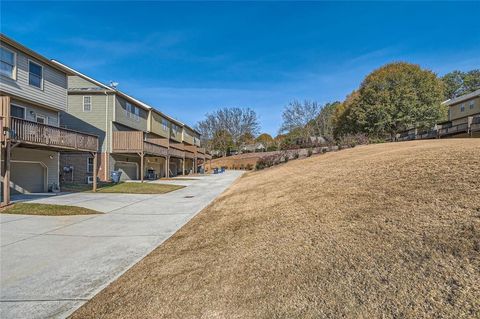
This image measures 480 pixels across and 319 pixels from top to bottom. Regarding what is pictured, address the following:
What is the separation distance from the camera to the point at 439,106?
34781 millimetres

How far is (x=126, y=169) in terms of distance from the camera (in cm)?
2595

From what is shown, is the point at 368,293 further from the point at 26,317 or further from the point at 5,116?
the point at 5,116

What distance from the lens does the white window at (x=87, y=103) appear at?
2328 cm

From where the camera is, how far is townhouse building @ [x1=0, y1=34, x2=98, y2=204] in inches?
464

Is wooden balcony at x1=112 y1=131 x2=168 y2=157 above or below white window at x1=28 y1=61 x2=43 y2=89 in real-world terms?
below

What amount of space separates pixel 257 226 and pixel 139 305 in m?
3.11

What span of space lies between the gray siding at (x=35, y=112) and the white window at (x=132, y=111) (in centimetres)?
907

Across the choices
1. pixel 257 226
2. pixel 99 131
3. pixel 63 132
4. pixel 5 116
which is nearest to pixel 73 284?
pixel 257 226

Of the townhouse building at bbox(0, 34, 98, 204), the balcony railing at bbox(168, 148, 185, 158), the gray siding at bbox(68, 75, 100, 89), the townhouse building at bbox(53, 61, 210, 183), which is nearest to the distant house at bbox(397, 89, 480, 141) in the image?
the balcony railing at bbox(168, 148, 185, 158)

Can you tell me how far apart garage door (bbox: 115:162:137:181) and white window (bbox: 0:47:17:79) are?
11709mm

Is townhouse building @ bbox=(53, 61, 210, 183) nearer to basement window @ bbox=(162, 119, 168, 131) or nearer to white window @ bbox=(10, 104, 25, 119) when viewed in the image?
white window @ bbox=(10, 104, 25, 119)

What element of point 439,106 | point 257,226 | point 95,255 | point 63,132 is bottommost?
point 95,255

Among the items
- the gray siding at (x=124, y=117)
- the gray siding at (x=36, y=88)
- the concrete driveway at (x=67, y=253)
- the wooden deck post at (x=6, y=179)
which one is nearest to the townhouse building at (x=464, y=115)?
the concrete driveway at (x=67, y=253)

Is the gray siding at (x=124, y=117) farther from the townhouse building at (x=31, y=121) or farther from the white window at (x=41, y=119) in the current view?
the white window at (x=41, y=119)
